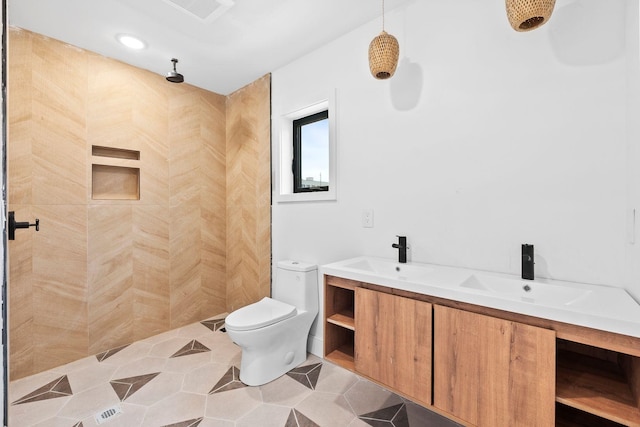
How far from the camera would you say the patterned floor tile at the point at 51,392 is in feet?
5.80

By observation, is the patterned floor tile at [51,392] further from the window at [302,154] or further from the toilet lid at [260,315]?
the window at [302,154]

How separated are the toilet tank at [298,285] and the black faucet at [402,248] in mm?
715

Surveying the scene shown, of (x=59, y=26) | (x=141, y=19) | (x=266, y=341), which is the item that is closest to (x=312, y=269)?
(x=266, y=341)

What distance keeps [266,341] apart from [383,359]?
34.3 inches

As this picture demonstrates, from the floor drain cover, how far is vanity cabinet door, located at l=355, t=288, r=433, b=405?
1.38 m

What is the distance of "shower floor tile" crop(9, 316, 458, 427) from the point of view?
1.58m

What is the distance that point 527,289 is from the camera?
4.24ft

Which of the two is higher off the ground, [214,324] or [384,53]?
[384,53]

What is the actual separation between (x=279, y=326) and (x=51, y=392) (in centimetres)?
146

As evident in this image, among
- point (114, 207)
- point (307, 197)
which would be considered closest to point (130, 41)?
point (114, 207)

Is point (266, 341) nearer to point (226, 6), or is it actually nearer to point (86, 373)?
point (86, 373)

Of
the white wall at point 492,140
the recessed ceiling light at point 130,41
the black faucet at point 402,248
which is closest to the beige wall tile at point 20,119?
the recessed ceiling light at point 130,41

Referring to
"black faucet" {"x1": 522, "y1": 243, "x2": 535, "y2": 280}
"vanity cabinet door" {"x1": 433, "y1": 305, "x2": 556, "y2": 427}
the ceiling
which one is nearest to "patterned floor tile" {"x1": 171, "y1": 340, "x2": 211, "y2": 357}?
"vanity cabinet door" {"x1": 433, "y1": 305, "x2": 556, "y2": 427}

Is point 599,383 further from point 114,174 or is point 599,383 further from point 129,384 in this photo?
point 114,174
